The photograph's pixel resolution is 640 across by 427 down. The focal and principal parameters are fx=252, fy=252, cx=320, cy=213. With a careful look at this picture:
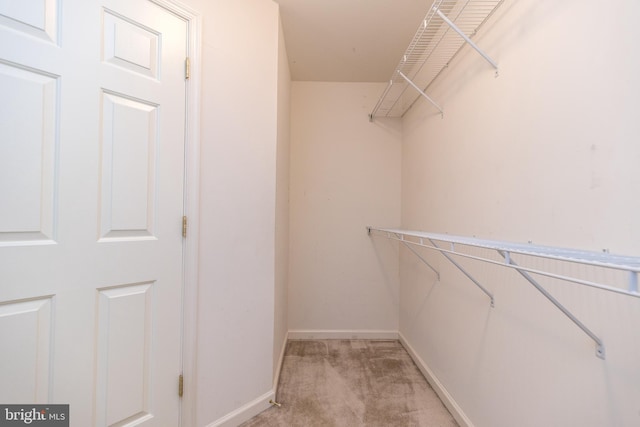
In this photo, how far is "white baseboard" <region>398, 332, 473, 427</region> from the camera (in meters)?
1.41

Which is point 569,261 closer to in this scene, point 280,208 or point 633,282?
point 633,282

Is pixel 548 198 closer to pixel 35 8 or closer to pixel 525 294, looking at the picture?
pixel 525 294

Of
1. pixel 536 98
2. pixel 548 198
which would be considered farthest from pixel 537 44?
pixel 548 198

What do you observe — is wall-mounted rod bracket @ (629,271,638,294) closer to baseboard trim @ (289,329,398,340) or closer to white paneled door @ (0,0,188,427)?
white paneled door @ (0,0,188,427)

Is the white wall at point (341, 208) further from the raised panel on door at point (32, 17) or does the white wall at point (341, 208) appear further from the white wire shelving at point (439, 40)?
the raised panel on door at point (32, 17)

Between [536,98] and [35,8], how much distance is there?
6.24ft

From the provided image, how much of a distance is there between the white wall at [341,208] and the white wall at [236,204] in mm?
950

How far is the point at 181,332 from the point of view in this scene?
49.8 inches

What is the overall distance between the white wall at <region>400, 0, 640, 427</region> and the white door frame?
1.46m

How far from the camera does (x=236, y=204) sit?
1.47 m

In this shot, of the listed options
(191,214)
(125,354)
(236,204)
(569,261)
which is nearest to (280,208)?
(236,204)

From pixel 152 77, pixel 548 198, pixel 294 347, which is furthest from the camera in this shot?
pixel 294 347

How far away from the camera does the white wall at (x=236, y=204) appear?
135 centimetres

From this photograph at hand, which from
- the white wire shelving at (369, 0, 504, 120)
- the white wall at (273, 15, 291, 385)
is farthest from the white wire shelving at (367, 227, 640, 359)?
the white wall at (273, 15, 291, 385)
